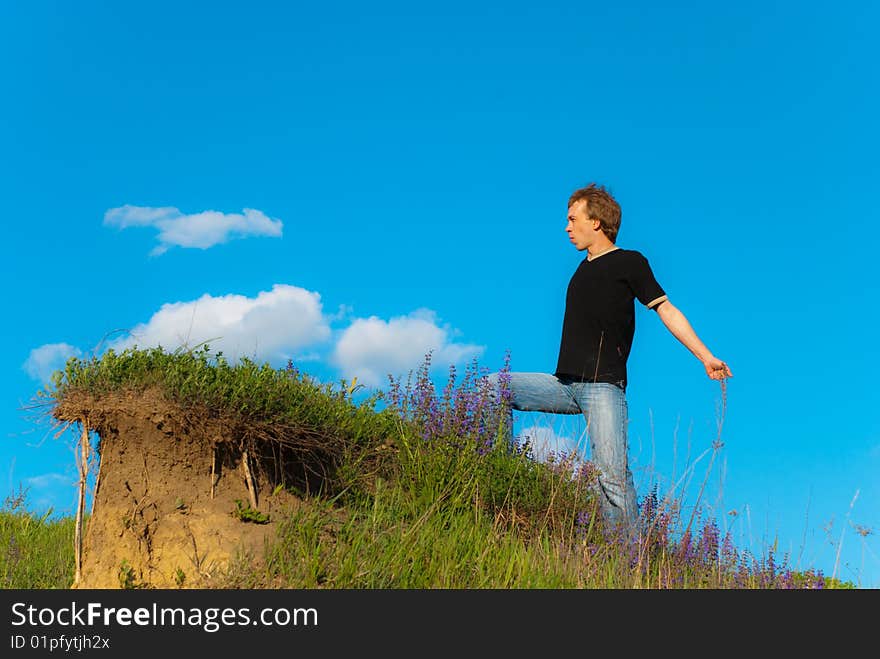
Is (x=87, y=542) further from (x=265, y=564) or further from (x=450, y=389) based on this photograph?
(x=450, y=389)

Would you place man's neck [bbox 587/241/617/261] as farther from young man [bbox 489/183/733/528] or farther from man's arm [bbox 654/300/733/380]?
man's arm [bbox 654/300/733/380]

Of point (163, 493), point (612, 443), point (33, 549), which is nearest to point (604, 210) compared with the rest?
point (612, 443)

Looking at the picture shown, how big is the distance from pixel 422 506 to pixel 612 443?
1711 millimetres

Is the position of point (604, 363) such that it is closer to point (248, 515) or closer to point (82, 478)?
point (248, 515)

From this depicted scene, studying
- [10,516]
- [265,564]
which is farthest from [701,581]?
[10,516]

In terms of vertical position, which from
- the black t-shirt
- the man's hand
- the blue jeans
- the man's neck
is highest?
the man's neck

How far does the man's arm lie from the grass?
1212mm

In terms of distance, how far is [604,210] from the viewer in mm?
7266

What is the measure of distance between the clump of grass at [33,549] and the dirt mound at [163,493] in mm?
1860

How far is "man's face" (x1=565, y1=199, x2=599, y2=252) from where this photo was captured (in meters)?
7.27

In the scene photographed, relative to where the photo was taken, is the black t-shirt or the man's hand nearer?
the man's hand

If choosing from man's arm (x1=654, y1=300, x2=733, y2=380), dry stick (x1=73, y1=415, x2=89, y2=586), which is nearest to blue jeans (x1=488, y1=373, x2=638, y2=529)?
man's arm (x1=654, y1=300, x2=733, y2=380)

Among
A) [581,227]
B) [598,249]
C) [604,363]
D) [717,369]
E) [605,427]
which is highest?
[581,227]

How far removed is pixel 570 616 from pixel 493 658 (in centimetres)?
52
